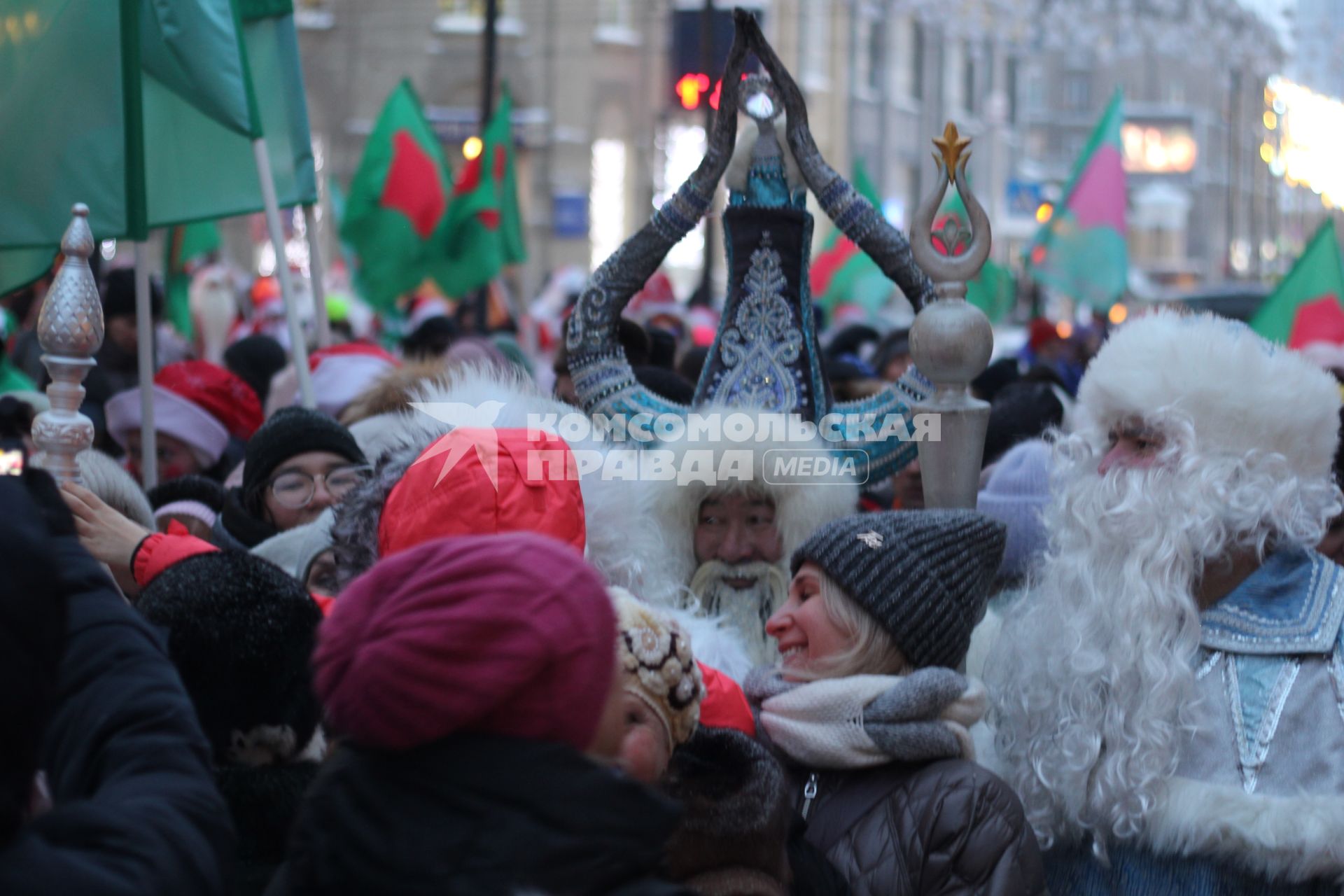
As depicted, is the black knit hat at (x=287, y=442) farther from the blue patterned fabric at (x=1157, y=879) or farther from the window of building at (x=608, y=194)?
the window of building at (x=608, y=194)

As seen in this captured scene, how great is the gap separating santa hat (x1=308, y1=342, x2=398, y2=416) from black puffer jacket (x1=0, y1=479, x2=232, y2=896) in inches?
147

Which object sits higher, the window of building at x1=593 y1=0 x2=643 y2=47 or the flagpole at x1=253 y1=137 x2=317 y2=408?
the window of building at x1=593 y1=0 x2=643 y2=47

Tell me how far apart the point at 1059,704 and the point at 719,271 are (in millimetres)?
23941

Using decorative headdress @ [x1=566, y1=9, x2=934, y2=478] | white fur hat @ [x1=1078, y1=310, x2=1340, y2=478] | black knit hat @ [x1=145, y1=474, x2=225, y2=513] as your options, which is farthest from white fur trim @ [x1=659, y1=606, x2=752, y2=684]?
black knit hat @ [x1=145, y1=474, x2=225, y2=513]

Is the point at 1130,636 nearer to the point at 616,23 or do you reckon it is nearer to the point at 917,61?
the point at 616,23

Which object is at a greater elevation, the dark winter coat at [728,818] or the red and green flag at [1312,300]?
the red and green flag at [1312,300]

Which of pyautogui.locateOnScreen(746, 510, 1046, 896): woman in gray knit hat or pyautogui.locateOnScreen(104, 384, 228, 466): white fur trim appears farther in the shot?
pyautogui.locateOnScreen(104, 384, 228, 466): white fur trim

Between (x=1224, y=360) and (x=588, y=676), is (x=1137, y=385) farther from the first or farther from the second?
(x=588, y=676)

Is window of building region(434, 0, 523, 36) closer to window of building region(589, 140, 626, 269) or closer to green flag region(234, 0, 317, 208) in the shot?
window of building region(589, 140, 626, 269)

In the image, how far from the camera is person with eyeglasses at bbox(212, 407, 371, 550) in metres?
3.71

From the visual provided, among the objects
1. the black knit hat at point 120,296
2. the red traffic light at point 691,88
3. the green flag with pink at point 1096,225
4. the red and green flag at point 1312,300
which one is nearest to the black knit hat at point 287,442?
the black knit hat at point 120,296

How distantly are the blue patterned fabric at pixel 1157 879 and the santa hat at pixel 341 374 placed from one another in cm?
343

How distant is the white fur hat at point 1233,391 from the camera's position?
8.93 feet

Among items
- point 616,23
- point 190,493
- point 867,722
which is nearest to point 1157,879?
point 867,722
